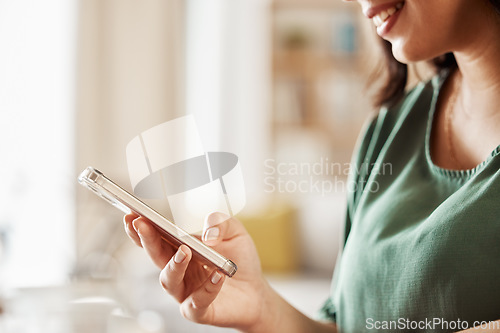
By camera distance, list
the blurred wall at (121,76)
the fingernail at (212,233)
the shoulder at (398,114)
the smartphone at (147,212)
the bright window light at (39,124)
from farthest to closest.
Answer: the blurred wall at (121,76), the bright window light at (39,124), the shoulder at (398,114), the fingernail at (212,233), the smartphone at (147,212)

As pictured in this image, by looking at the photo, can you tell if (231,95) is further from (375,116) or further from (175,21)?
(375,116)

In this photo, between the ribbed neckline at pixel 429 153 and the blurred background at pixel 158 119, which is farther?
the blurred background at pixel 158 119

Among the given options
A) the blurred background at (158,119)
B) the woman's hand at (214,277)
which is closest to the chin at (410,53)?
the woman's hand at (214,277)

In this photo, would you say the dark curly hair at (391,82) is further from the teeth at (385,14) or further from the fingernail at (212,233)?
the fingernail at (212,233)

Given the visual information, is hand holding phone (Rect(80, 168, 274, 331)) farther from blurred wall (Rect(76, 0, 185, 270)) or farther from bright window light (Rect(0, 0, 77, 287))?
blurred wall (Rect(76, 0, 185, 270))

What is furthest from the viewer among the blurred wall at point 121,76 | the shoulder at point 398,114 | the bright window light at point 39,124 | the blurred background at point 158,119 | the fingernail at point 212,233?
the blurred wall at point 121,76

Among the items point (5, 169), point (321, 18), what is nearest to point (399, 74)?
point (5, 169)

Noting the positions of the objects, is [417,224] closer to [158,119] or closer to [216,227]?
[216,227]

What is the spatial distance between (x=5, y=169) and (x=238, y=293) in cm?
234

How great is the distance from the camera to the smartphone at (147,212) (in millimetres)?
600

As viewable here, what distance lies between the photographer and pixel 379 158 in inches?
36.5

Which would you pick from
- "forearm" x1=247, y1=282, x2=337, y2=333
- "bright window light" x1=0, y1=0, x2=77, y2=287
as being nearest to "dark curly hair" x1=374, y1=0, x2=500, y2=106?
"forearm" x1=247, y1=282, x2=337, y2=333

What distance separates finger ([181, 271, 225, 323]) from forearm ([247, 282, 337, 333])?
9 centimetres

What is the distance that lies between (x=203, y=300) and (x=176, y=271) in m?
0.06
